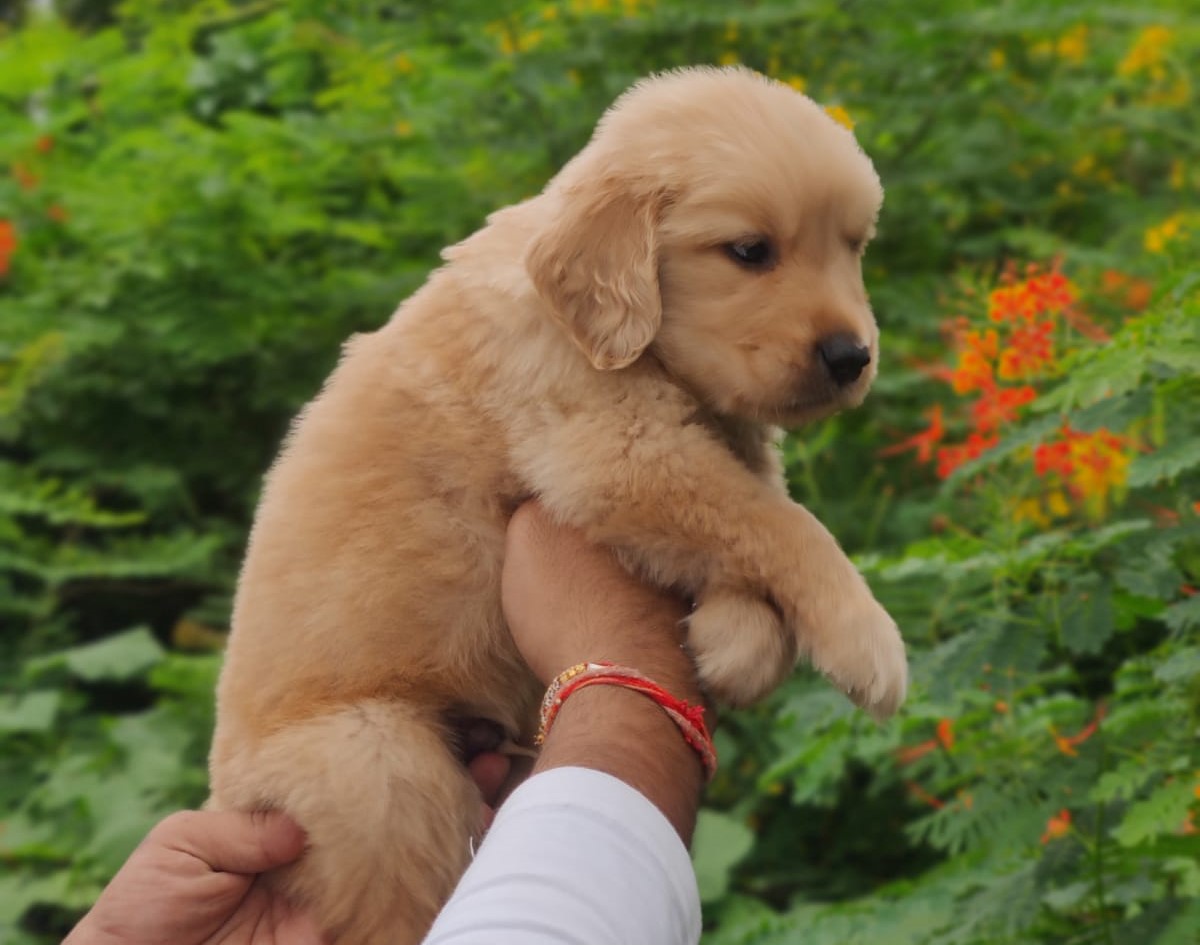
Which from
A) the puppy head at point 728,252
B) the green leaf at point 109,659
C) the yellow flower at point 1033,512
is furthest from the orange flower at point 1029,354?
the green leaf at point 109,659

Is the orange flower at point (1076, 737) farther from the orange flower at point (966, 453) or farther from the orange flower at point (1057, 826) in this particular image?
the orange flower at point (966, 453)

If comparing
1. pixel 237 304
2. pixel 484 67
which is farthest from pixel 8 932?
pixel 484 67

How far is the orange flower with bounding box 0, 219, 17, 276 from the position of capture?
603 cm

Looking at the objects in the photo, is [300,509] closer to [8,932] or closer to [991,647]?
[991,647]

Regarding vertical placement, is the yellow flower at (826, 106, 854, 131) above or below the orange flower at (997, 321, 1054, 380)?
above

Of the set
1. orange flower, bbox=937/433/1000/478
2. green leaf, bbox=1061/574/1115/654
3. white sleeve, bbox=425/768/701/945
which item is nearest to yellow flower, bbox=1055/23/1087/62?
orange flower, bbox=937/433/1000/478

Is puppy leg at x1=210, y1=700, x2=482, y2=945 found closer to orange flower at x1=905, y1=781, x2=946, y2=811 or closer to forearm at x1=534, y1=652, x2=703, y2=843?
forearm at x1=534, y1=652, x2=703, y2=843

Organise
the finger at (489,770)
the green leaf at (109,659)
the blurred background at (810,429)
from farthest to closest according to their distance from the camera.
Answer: the green leaf at (109,659) → the blurred background at (810,429) → the finger at (489,770)

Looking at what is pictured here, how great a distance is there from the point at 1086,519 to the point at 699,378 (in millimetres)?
1692

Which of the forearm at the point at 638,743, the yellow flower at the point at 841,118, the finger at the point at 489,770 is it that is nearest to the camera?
the forearm at the point at 638,743

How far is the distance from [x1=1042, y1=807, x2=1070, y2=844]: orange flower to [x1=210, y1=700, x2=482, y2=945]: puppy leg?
4.12ft

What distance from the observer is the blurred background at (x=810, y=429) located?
261 cm

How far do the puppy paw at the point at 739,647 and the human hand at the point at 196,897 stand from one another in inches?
30.2

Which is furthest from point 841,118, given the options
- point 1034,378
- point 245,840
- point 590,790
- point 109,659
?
point 109,659
